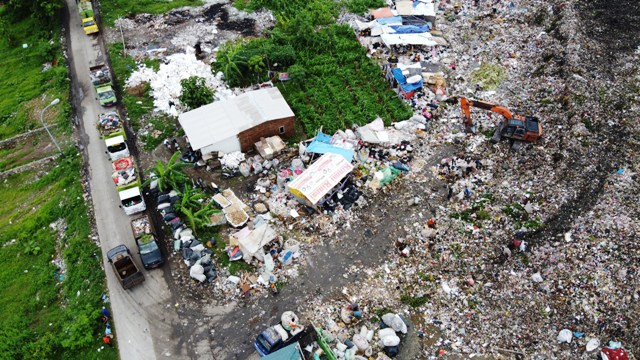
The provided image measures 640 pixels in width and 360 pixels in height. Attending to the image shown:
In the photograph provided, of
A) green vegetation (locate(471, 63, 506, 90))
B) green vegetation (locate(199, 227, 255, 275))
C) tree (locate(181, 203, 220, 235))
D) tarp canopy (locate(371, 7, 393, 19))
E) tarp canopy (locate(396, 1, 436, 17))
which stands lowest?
green vegetation (locate(199, 227, 255, 275))

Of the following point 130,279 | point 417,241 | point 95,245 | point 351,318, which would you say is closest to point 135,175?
point 95,245

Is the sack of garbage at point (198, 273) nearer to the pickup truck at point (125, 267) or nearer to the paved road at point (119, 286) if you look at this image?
the paved road at point (119, 286)

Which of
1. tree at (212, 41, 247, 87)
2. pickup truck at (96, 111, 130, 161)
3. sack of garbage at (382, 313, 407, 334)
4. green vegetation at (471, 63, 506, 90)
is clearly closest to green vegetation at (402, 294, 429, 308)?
sack of garbage at (382, 313, 407, 334)

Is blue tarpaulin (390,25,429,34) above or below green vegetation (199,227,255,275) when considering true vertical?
above

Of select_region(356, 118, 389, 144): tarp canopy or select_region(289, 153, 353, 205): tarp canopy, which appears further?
select_region(356, 118, 389, 144): tarp canopy

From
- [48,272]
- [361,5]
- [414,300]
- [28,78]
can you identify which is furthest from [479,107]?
[28,78]

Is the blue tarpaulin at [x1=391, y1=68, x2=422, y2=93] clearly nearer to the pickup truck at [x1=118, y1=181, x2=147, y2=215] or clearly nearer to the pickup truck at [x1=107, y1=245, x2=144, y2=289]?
the pickup truck at [x1=118, y1=181, x2=147, y2=215]

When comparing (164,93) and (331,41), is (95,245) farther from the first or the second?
(331,41)
